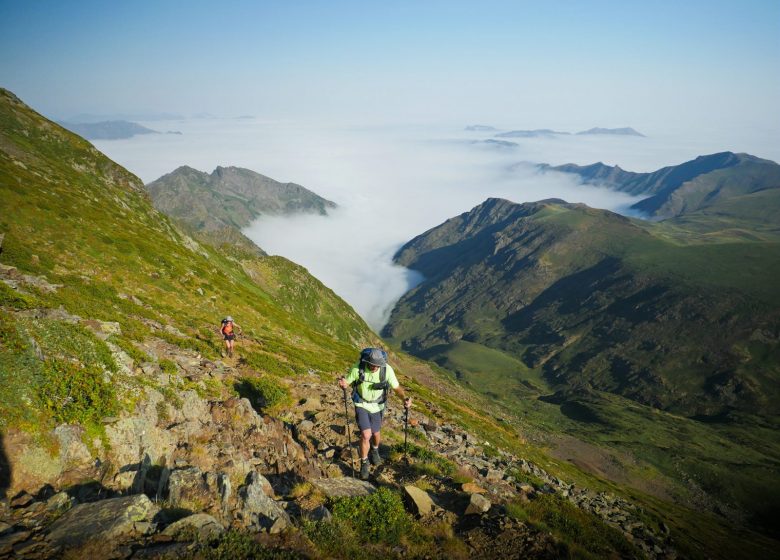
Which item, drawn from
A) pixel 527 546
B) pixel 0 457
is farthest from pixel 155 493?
pixel 527 546

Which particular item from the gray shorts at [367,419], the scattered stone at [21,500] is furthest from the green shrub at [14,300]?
the gray shorts at [367,419]

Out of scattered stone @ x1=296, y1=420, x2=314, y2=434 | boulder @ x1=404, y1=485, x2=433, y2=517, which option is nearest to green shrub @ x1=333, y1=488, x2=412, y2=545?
boulder @ x1=404, y1=485, x2=433, y2=517

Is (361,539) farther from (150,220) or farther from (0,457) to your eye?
(150,220)

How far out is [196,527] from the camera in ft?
32.0

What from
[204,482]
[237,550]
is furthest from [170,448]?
[237,550]

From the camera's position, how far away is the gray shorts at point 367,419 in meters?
15.8

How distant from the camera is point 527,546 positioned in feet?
42.9

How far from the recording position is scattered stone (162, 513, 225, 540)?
9.47 m

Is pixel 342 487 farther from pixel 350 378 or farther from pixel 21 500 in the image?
pixel 21 500

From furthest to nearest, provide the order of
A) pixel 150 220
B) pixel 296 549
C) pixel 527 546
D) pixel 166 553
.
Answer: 1. pixel 150 220
2. pixel 527 546
3. pixel 296 549
4. pixel 166 553

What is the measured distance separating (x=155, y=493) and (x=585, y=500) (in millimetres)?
26165

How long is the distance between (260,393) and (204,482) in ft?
A: 33.5

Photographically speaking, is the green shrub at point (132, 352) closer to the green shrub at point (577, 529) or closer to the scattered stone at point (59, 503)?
the scattered stone at point (59, 503)

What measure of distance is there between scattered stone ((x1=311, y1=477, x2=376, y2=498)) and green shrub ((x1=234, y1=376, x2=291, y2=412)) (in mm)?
7391
